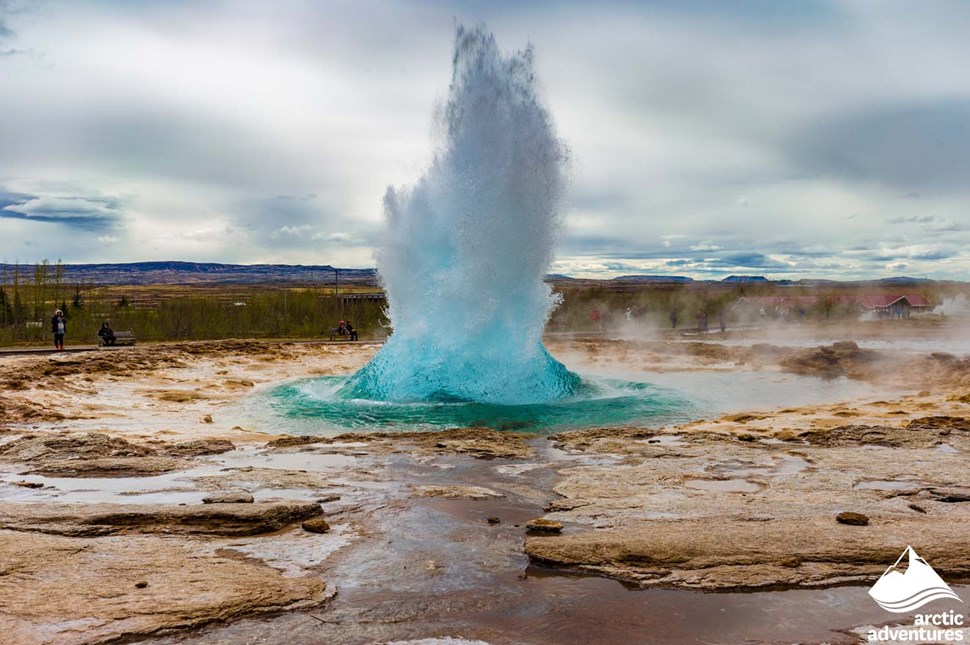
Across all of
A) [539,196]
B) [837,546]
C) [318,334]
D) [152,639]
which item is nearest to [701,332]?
[318,334]

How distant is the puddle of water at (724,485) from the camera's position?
664cm

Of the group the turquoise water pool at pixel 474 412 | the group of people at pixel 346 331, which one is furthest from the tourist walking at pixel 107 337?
the turquoise water pool at pixel 474 412

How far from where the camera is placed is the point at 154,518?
18.2 ft

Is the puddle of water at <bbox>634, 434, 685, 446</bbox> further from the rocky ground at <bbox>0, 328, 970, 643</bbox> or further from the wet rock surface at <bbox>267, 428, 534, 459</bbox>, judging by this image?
the wet rock surface at <bbox>267, 428, 534, 459</bbox>

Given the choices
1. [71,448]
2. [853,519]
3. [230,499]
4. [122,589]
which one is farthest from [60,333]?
[853,519]

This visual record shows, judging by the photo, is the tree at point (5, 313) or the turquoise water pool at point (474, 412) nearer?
the turquoise water pool at point (474, 412)

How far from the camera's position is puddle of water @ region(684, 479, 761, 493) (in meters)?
6.64

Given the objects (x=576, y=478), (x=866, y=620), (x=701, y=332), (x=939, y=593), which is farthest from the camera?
(x=701, y=332)

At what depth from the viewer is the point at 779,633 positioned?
12.2ft

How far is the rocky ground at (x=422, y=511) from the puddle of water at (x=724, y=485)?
0.03m

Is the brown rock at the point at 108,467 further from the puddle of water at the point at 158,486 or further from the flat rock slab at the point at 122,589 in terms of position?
the flat rock slab at the point at 122,589

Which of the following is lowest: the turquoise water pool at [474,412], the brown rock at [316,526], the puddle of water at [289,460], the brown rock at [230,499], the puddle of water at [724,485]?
the turquoise water pool at [474,412]

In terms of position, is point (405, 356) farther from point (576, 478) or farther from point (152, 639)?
point (152, 639)

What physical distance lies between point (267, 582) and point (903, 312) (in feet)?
180
